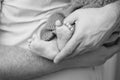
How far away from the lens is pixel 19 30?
0.79 m

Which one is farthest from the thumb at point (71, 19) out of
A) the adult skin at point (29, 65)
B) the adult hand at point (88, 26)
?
the adult skin at point (29, 65)

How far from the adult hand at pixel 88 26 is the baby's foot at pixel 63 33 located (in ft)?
0.04

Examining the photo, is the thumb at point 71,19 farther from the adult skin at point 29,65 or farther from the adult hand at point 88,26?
the adult skin at point 29,65

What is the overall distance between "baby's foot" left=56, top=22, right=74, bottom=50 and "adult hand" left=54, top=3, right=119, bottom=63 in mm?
11

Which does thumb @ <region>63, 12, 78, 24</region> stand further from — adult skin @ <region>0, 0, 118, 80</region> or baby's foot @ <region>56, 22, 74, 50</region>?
adult skin @ <region>0, 0, 118, 80</region>

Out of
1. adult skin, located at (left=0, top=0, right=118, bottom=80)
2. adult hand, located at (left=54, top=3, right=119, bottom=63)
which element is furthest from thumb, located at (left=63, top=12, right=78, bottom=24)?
adult skin, located at (left=0, top=0, right=118, bottom=80)

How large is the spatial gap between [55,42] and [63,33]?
0.04m

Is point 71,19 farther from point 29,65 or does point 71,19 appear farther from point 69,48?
point 29,65

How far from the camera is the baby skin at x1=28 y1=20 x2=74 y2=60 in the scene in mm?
659

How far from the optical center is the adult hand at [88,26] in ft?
2.15

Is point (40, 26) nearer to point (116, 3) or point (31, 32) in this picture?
point (31, 32)

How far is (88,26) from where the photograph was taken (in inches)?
26.2

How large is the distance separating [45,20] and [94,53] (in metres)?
0.17

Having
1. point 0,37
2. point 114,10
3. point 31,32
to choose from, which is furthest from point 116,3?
point 0,37
